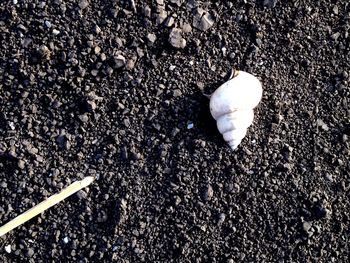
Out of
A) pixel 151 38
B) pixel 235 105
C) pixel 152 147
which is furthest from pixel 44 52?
pixel 235 105

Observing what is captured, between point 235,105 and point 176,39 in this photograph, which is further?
point 176,39

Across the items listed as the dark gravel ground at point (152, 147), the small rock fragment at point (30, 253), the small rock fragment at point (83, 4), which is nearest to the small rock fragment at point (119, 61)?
the dark gravel ground at point (152, 147)

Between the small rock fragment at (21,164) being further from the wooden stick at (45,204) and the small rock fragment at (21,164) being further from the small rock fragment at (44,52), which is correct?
the small rock fragment at (44,52)

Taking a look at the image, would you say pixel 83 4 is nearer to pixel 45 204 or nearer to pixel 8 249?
pixel 45 204

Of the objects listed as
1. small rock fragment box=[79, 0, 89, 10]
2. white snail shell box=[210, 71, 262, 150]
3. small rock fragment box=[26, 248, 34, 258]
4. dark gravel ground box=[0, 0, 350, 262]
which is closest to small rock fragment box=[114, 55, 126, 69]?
dark gravel ground box=[0, 0, 350, 262]

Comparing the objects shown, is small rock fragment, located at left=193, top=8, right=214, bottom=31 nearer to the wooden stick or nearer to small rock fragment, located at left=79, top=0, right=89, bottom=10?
small rock fragment, located at left=79, top=0, right=89, bottom=10

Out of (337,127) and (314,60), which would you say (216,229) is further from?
(314,60)
